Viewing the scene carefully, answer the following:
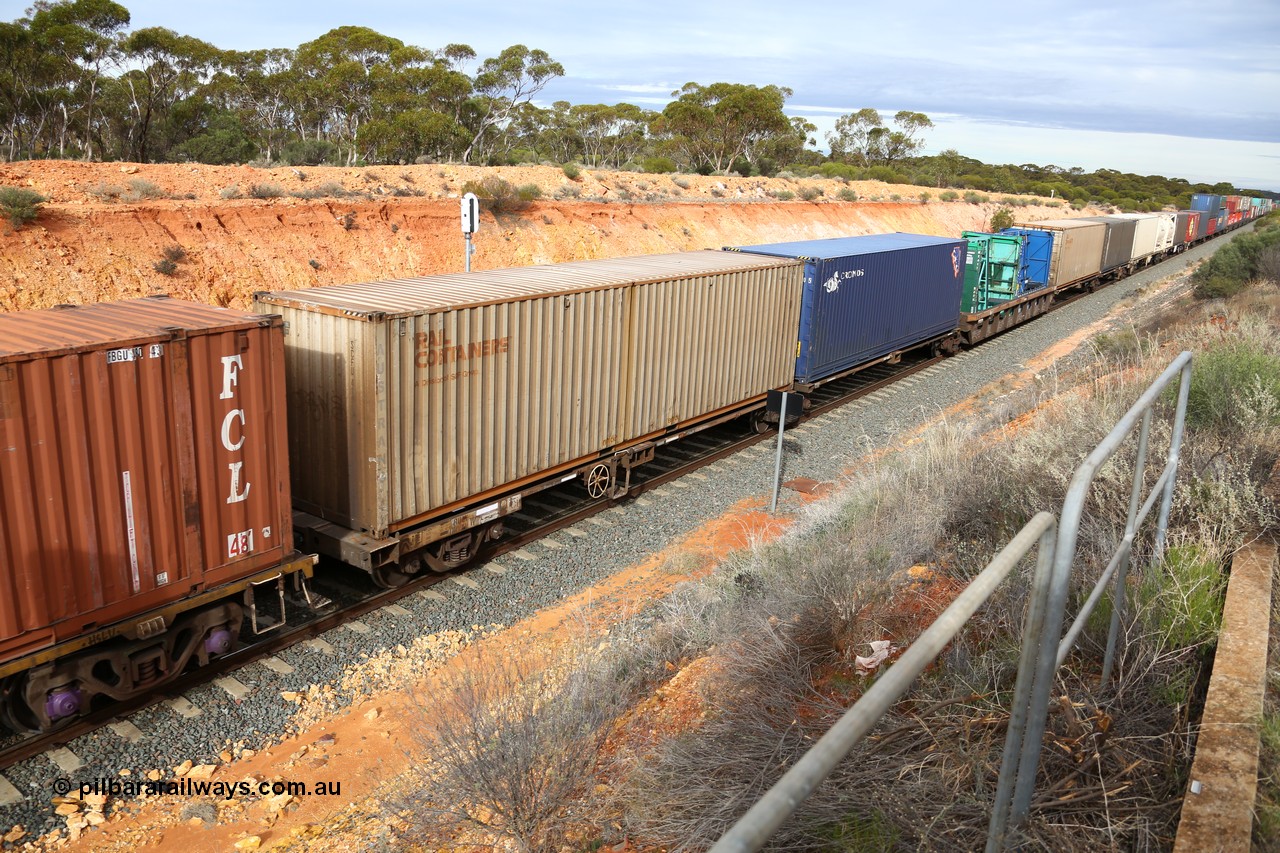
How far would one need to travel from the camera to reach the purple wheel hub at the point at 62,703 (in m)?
6.69

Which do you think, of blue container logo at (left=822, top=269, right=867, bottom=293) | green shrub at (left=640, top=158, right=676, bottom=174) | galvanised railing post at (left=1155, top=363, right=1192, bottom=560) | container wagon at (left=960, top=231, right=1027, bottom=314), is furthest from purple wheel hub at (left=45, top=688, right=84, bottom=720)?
green shrub at (left=640, top=158, right=676, bottom=174)

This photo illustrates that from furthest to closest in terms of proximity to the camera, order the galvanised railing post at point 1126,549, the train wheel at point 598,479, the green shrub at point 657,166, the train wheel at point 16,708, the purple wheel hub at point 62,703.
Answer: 1. the green shrub at point 657,166
2. the train wheel at point 598,479
3. the purple wheel hub at point 62,703
4. the train wheel at point 16,708
5. the galvanised railing post at point 1126,549

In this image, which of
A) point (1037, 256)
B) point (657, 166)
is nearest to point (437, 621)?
point (1037, 256)

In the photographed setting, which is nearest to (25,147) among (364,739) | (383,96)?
(383,96)

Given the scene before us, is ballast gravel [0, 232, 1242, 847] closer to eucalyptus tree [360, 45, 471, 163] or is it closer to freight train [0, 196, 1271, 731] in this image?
freight train [0, 196, 1271, 731]

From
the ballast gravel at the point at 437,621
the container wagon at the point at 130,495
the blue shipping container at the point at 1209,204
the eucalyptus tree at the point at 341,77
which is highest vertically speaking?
the eucalyptus tree at the point at 341,77

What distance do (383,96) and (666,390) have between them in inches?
Answer: 1458

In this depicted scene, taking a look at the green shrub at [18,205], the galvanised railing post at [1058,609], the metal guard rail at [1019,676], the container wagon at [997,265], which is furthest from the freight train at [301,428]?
the green shrub at [18,205]

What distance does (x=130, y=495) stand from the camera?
6742mm

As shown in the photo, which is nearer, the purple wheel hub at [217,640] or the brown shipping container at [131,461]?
the brown shipping container at [131,461]

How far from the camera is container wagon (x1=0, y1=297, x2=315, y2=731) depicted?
6.19 metres

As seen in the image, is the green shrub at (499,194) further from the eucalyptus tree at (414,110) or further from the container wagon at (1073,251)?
the container wagon at (1073,251)

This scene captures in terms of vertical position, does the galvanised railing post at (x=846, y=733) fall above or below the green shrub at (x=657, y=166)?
below

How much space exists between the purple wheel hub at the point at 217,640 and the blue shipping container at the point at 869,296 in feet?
35.6
